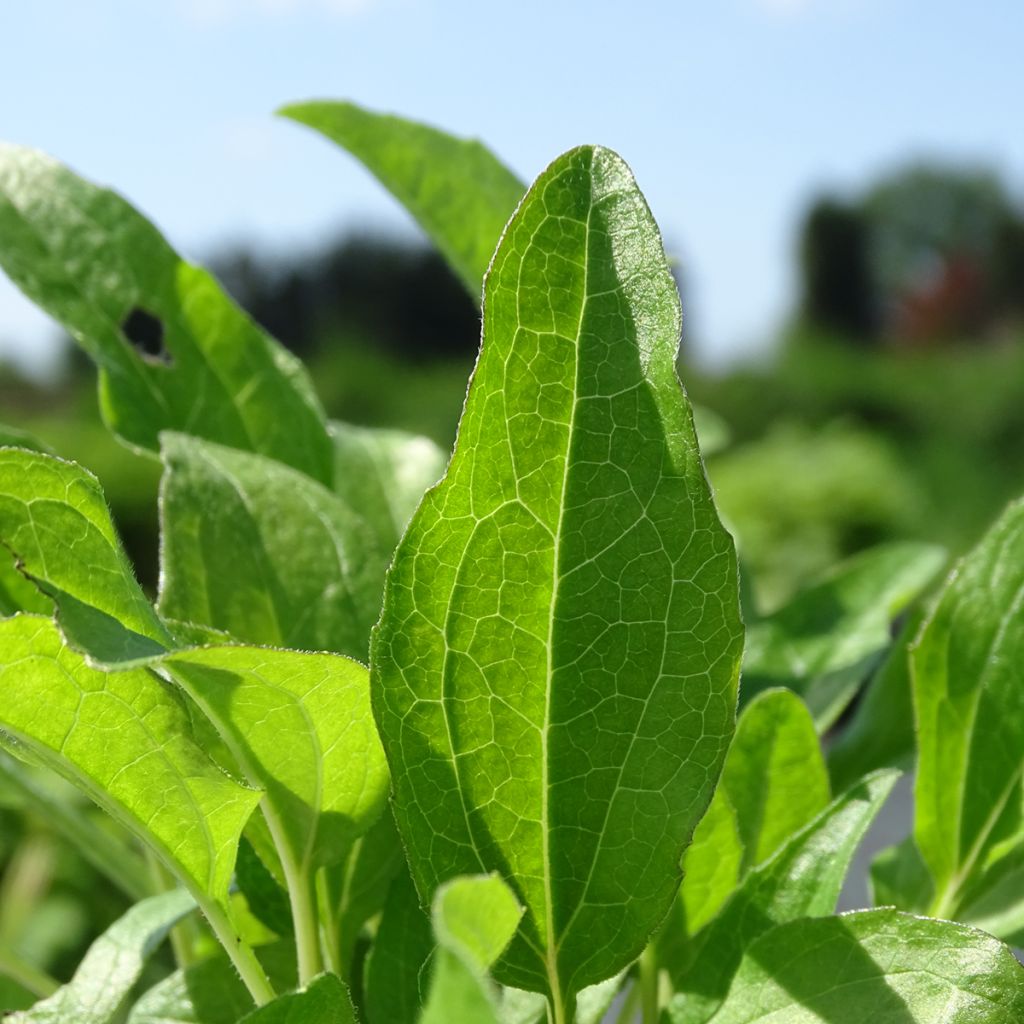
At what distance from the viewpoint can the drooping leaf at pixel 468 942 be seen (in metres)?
0.26

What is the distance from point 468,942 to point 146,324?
48 centimetres

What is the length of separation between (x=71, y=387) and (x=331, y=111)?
17304 millimetres

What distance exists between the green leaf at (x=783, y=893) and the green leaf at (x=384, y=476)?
32 cm

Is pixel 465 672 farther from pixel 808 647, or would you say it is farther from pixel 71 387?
pixel 71 387

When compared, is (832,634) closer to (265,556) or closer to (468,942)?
(265,556)

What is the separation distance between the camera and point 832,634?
75 cm

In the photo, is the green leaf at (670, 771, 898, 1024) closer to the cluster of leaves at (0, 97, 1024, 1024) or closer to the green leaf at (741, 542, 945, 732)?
the cluster of leaves at (0, 97, 1024, 1024)

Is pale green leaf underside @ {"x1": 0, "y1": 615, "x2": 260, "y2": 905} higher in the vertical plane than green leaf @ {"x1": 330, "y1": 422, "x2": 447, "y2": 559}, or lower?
lower

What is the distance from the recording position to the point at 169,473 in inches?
21.8

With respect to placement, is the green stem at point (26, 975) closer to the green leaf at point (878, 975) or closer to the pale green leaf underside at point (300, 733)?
the pale green leaf underside at point (300, 733)

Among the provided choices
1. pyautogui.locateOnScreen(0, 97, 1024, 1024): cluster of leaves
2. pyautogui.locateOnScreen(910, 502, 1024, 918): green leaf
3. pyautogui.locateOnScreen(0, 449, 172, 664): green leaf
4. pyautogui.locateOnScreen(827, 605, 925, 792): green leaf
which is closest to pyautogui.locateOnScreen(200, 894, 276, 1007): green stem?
pyautogui.locateOnScreen(0, 97, 1024, 1024): cluster of leaves

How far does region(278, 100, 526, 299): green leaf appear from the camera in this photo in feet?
2.34

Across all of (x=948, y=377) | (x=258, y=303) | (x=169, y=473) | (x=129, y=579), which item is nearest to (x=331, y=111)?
(x=169, y=473)

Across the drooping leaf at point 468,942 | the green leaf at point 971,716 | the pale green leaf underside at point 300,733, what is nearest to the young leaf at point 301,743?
the pale green leaf underside at point 300,733
